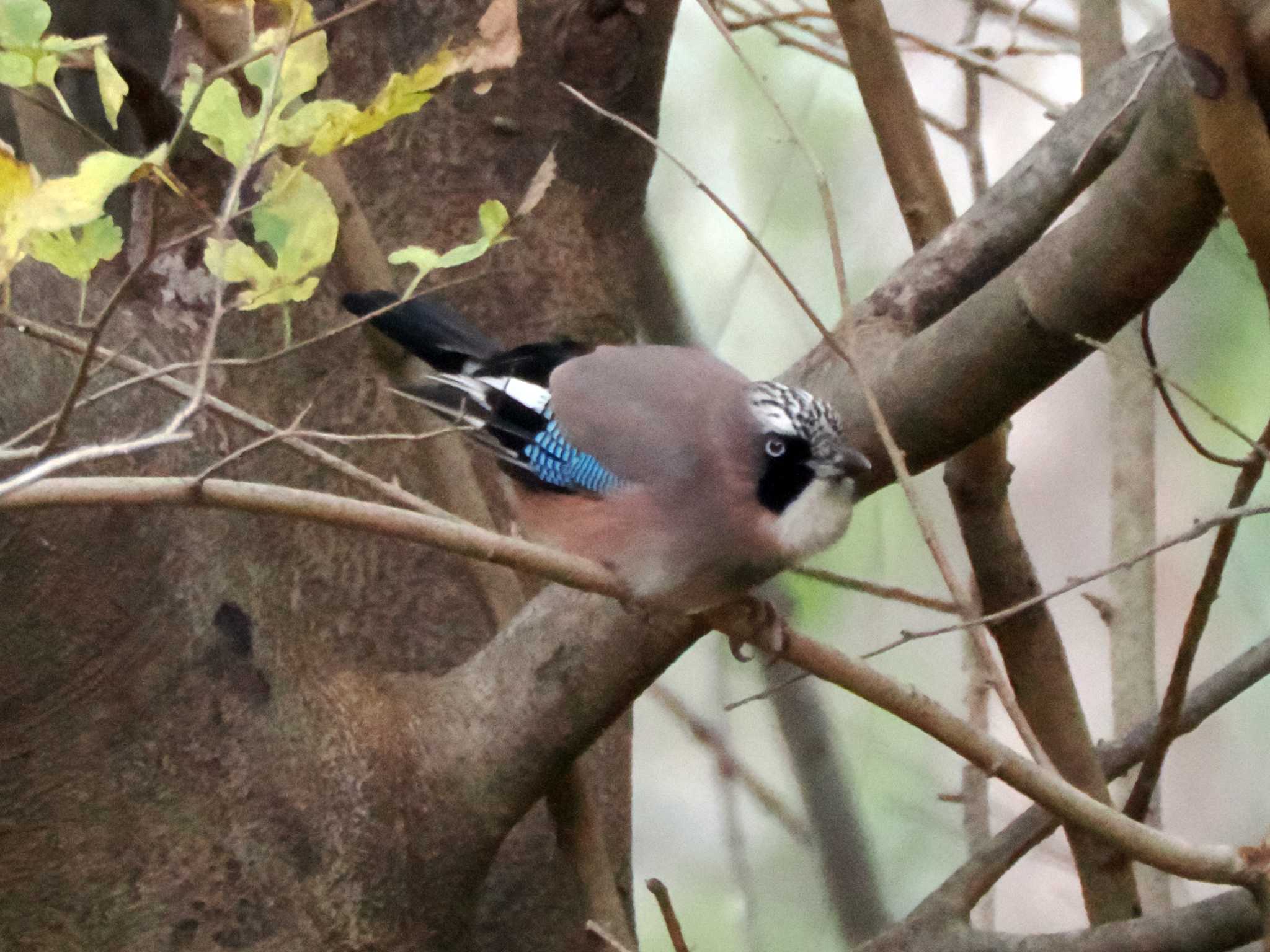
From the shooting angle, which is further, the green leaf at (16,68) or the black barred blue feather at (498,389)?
the black barred blue feather at (498,389)

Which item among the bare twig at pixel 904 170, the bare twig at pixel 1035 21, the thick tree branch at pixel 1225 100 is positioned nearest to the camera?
the thick tree branch at pixel 1225 100

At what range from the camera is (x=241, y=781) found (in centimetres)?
114

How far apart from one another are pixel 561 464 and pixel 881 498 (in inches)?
38.2

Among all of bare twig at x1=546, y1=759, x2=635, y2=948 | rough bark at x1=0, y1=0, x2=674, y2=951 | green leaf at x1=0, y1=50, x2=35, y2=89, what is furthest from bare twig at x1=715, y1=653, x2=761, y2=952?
green leaf at x1=0, y1=50, x2=35, y2=89

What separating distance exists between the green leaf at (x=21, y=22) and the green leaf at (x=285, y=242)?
136 millimetres

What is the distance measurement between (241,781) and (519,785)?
0.80ft

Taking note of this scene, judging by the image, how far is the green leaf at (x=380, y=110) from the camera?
71 cm

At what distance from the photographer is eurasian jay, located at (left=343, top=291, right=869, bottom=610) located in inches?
40.6

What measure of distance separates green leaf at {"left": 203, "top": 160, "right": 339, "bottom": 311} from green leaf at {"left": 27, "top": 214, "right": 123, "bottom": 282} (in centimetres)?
6

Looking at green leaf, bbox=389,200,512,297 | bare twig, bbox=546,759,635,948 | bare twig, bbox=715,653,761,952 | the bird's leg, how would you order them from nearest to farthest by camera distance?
green leaf, bbox=389,200,512,297 → the bird's leg → bare twig, bbox=546,759,635,948 → bare twig, bbox=715,653,761,952

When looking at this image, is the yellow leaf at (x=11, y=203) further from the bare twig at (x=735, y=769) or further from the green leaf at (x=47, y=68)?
the bare twig at (x=735, y=769)

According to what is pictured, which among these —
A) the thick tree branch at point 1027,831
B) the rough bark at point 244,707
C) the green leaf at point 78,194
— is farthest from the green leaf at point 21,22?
the thick tree branch at point 1027,831

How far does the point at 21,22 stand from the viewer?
2.20 feet

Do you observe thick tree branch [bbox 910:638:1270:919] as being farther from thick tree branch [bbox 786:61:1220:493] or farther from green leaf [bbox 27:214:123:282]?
green leaf [bbox 27:214:123:282]
